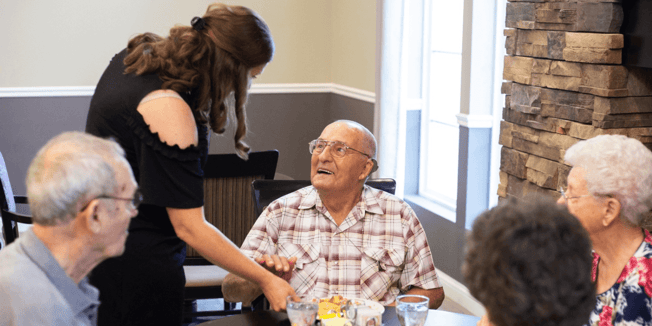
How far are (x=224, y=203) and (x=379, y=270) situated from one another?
1.08 metres

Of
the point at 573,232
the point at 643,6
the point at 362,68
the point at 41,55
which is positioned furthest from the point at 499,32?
the point at 41,55

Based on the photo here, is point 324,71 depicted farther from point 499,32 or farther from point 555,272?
point 555,272

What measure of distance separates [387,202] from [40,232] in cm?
132

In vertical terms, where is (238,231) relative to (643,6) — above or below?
below

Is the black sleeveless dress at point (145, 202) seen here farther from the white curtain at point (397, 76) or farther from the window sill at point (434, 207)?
the white curtain at point (397, 76)

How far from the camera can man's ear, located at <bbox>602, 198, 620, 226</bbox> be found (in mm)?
1702

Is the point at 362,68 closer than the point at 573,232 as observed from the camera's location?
No

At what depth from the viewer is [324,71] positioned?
18.5ft

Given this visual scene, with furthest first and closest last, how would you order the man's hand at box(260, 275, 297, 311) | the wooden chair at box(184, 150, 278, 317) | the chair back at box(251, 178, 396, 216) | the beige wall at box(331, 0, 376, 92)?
the beige wall at box(331, 0, 376, 92)
the wooden chair at box(184, 150, 278, 317)
the chair back at box(251, 178, 396, 216)
the man's hand at box(260, 275, 297, 311)

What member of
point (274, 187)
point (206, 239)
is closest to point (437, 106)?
point (274, 187)

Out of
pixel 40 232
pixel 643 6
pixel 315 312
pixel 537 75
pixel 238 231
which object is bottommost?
pixel 238 231

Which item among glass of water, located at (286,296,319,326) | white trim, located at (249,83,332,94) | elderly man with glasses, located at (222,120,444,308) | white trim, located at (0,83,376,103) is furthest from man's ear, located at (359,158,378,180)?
white trim, located at (249,83,332,94)

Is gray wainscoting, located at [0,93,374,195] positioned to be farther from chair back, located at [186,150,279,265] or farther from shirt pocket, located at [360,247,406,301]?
shirt pocket, located at [360,247,406,301]

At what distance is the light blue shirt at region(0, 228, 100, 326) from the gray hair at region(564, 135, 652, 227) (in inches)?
47.7
